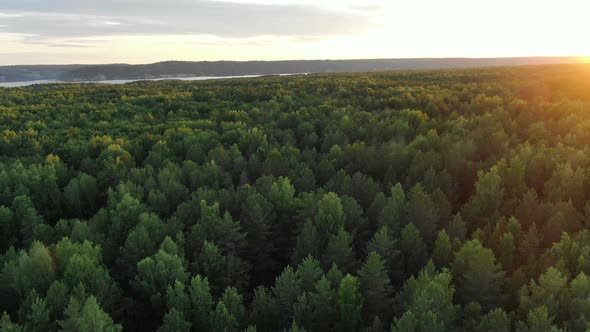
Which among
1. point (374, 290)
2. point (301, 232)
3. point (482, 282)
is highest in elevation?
point (301, 232)

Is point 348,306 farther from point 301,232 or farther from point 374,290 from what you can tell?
point 301,232

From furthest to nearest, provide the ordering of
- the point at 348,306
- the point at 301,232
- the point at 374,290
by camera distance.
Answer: the point at 301,232 → the point at 374,290 → the point at 348,306

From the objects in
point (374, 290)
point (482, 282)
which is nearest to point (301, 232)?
point (374, 290)

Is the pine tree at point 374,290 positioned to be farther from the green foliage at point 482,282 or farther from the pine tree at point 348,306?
the green foliage at point 482,282

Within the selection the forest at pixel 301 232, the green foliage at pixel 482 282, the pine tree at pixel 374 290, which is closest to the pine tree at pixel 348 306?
the forest at pixel 301 232

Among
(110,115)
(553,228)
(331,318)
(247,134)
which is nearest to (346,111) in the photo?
(247,134)

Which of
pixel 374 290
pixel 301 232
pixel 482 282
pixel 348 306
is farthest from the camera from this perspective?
pixel 301 232

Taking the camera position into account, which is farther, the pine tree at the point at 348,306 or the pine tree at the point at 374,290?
the pine tree at the point at 374,290

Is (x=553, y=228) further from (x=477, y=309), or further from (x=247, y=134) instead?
(x=247, y=134)
